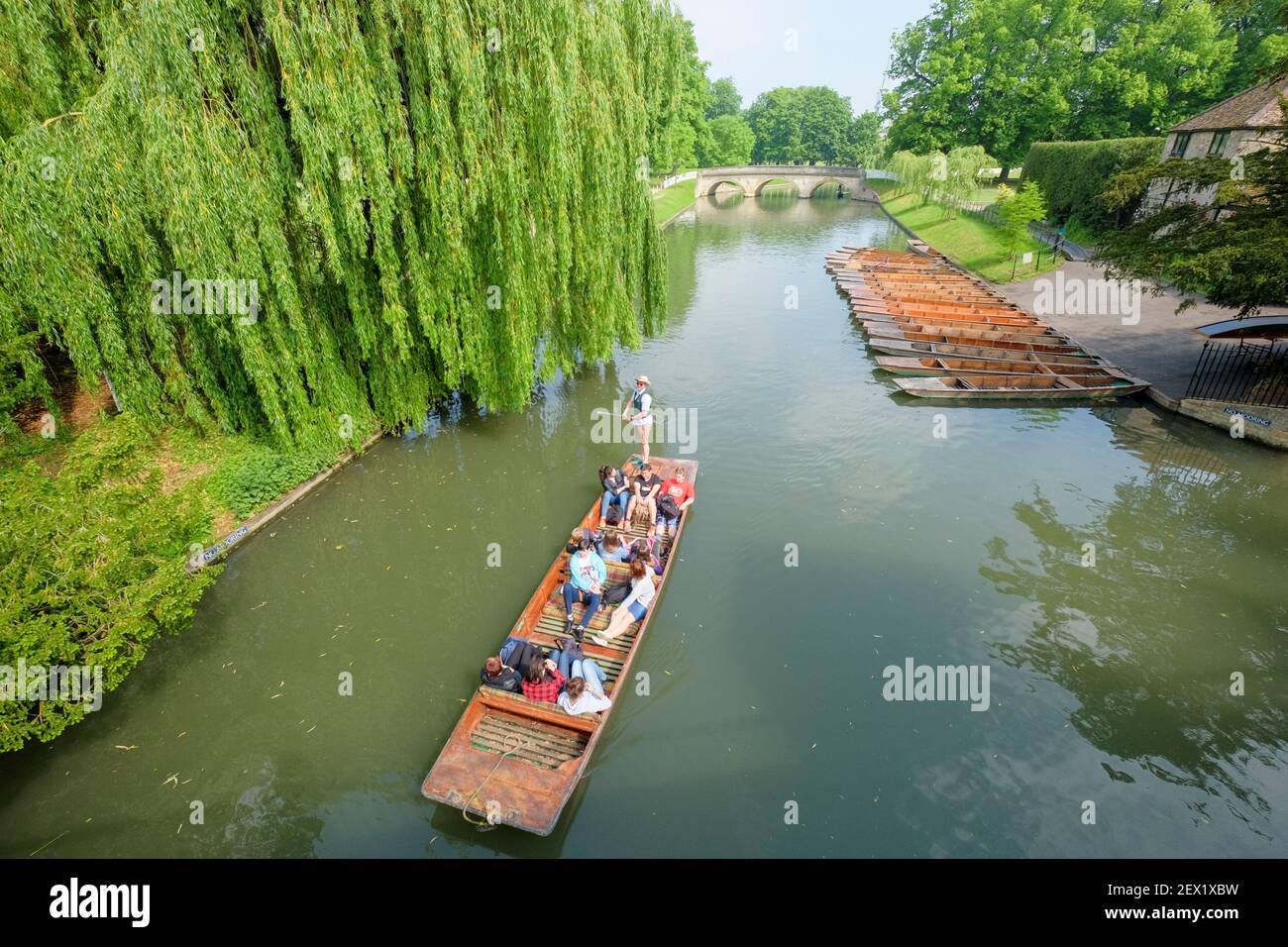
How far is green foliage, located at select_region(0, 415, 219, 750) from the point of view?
20.7 ft

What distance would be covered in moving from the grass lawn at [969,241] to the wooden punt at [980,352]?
12.0 meters

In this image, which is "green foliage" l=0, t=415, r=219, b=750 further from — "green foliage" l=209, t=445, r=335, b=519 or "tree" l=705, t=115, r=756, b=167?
"tree" l=705, t=115, r=756, b=167

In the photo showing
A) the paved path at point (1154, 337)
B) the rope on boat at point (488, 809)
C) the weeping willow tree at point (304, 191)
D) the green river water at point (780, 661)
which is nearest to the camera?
the rope on boat at point (488, 809)

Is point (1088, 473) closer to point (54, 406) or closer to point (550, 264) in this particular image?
point (550, 264)

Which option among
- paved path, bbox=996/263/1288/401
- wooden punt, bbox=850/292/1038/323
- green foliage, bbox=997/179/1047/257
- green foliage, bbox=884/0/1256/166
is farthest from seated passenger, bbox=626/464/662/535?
green foliage, bbox=884/0/1256/166

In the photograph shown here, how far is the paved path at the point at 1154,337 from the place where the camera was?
1816 centimetres

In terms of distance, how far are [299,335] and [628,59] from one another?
31.8 ft

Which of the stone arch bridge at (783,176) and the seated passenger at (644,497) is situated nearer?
the seated passenger at (644,497)

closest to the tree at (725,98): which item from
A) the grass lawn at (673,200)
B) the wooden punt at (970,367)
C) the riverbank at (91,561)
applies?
the grass lawn at (673,200)

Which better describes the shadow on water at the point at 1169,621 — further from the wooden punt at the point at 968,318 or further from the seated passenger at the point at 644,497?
the wooden punt at the point at 968,318

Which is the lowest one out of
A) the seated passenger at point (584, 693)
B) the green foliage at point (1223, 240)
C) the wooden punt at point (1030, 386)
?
the seated passenger at point (584, 693)

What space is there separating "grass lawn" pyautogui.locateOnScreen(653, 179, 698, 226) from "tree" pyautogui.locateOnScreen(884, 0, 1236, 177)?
828 inches

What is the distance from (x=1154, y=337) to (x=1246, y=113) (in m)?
14.2

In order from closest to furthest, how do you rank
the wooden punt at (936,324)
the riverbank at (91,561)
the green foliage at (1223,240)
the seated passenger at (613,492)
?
the riverbank at (91,561) → the seated passenger at (613,492) → the green foliage at (1223,240) → the wooden punt at (936,324)
